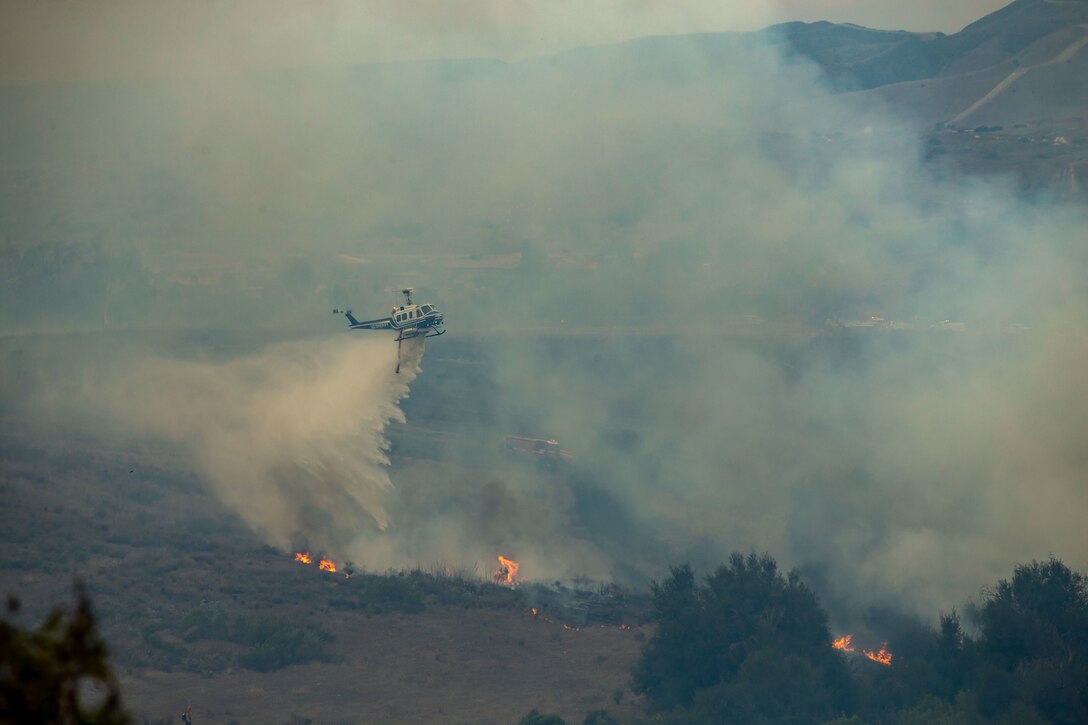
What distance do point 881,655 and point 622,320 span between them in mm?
68660

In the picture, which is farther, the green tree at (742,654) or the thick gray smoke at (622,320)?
the thick gray smoke at (622,320)

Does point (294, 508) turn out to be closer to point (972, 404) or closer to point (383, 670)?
point (383, 670)

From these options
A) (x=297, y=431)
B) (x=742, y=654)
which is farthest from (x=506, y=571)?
(x=742, y=654)

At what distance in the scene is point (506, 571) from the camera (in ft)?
290

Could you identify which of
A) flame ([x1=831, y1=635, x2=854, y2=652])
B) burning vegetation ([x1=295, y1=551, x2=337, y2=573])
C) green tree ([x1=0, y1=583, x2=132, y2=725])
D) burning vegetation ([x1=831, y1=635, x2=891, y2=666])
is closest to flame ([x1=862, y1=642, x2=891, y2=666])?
burning vegetation ([x1=831, y1=635, x2=891, y2=666])

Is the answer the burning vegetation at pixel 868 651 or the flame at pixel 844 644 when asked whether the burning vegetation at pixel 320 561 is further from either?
the flame at pixel 844 644

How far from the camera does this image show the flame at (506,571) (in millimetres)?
86562

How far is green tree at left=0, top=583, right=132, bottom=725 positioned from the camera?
1287cm

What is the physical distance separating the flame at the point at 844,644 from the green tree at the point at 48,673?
7040 centimetres

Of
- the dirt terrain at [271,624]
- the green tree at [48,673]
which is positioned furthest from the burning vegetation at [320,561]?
the green tree at [48,673]

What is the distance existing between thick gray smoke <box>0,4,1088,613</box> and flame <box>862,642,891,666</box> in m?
8.31

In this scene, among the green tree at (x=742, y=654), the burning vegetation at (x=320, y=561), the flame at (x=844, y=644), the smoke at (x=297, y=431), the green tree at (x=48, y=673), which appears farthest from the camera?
the smoke at (x=297, y=431)

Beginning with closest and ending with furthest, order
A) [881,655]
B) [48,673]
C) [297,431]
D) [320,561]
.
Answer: [48,673]
[881,655]
[320,561]
[297,431]

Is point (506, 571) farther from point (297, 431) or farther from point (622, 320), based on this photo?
point (622, 320)
